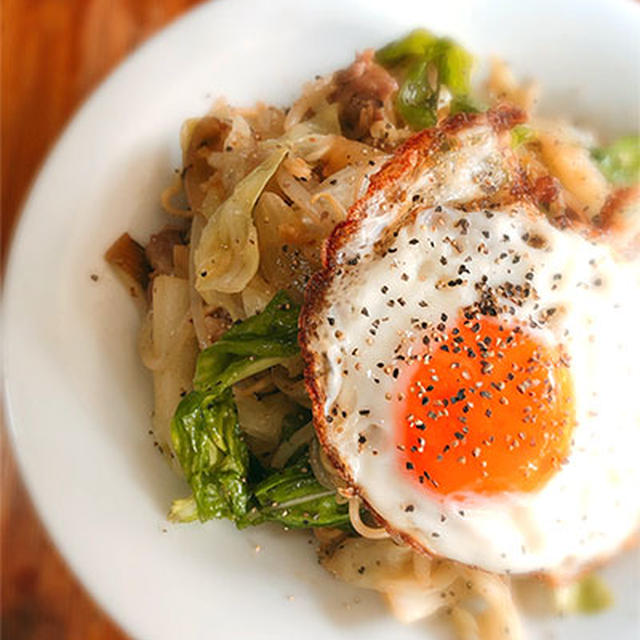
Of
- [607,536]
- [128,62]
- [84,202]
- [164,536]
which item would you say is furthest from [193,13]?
[607,536]

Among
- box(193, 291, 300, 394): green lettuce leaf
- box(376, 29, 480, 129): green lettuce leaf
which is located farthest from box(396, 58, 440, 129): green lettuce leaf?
box(193, 291, 300, 394): green lettuce leaf

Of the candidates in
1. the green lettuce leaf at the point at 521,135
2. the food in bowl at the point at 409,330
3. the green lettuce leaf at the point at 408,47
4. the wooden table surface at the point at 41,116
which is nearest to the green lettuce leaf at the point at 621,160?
the food in bowl at the point at 409,330

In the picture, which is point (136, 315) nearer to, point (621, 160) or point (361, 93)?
point (361, 93)

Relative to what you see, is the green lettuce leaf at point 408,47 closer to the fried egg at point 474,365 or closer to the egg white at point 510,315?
the fried egg at point 474,365

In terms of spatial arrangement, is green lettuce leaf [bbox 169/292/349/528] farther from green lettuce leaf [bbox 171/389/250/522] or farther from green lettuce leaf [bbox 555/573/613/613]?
green lettuce leaf [bbox 555/573/613/613]

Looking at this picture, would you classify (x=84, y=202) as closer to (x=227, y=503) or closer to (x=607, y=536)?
(x=227, y=503)

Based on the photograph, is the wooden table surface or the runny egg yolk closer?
the runny egg yolk
